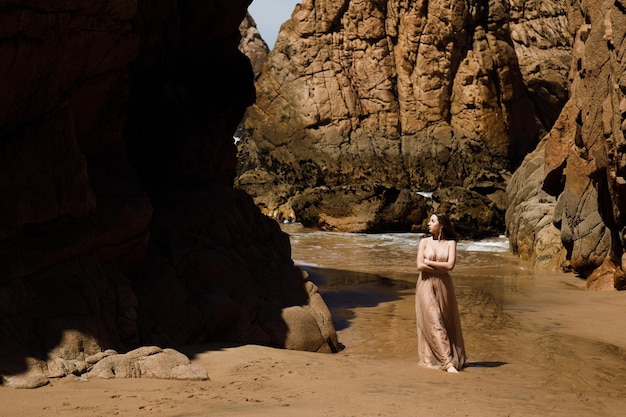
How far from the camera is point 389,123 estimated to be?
3941 centimetres

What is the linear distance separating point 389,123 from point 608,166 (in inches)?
1066

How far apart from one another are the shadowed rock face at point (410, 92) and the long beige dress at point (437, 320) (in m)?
28.4

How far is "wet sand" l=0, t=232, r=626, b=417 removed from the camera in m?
5.48

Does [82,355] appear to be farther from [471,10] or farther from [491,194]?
[471,10]

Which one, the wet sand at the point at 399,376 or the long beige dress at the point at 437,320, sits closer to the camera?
the wet sand at the point at 399,376

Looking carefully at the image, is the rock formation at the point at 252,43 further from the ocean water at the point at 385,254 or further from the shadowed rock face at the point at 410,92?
the ocean water at the point at 385,254

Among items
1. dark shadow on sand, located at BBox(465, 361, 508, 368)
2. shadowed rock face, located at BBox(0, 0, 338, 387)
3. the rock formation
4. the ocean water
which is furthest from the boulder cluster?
the rock formation

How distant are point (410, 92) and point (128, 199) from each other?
3230 centimetres

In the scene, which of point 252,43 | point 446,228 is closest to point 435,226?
point 446,228

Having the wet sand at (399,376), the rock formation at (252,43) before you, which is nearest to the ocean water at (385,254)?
the wet sand at (399,376)

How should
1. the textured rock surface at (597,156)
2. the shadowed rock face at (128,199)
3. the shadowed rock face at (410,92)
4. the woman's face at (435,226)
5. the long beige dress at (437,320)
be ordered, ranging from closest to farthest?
the shadowed rock face at (128,199)
the long beige dress at (437,320)
the woman's face at (435,226)
the textured rock surface at (597,156)
the shadowed rock face at (410,92)

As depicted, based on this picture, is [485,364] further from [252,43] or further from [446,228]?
[252,43]

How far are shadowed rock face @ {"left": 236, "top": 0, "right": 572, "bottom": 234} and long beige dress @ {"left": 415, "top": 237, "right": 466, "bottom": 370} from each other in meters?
28.4

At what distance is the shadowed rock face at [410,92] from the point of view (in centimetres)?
3794
